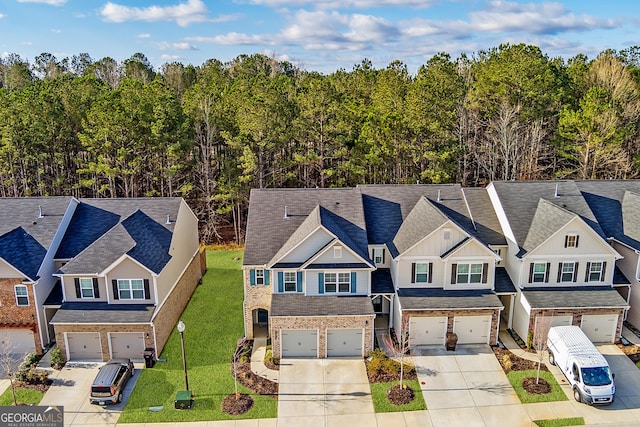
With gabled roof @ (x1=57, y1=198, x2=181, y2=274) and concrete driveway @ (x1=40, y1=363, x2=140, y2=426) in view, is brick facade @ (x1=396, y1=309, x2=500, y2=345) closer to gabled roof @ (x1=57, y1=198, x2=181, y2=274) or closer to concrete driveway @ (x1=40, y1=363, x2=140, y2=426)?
gabled roof @ (x1=57, y1=198, x2=181, y2=274)

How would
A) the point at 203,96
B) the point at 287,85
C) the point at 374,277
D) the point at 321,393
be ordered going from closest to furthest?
the point at 321,393, the point at 374,277, the point at 203,96, the point at 287,85

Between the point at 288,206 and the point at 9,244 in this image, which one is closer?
the point at 9,244

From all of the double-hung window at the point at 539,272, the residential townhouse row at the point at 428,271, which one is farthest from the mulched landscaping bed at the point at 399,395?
the double-hung window at the point at 539,272

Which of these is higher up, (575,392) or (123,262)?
(123,262)

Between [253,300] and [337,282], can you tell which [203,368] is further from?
[337,282]

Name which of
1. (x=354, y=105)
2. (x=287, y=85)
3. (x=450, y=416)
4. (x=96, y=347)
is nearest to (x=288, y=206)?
(x=96, y=347)

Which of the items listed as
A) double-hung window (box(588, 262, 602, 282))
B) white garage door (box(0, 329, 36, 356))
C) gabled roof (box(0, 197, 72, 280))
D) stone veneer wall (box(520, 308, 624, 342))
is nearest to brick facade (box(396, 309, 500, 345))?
stone veneer wall (box(520, 308, 624, 342))

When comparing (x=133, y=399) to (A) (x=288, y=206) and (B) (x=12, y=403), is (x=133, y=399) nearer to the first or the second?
(B) (x=12, y=403)
